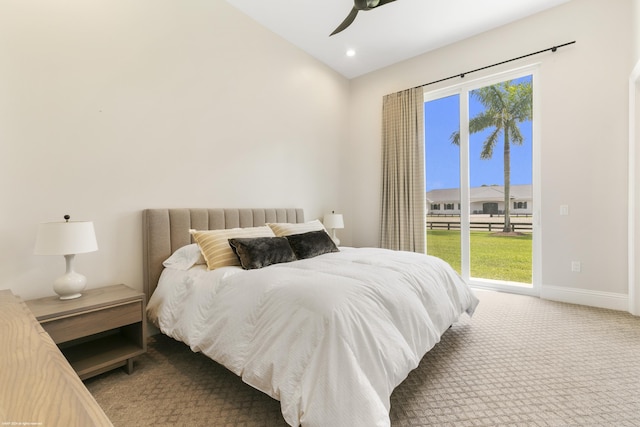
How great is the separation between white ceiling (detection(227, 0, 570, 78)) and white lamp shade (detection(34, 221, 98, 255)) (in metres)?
2.82

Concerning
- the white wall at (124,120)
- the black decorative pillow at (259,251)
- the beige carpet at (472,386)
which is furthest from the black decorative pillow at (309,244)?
the beige carpet at (472,386)

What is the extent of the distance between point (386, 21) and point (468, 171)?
2204 mm

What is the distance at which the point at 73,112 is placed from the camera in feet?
6.91

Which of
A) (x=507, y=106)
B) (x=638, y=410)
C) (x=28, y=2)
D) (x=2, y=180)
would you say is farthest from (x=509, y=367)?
(x=28, y=2)

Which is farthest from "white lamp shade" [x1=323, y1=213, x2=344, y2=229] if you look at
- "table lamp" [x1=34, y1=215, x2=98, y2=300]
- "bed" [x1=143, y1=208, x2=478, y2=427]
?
"table lamp" [x1=34, y1=215, x2=98, y2=300]

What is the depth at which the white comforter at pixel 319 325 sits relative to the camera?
1.21 m

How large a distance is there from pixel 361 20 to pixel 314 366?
3.71m

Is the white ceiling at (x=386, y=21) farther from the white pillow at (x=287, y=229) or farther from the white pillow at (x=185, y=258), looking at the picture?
the white pillow at (x=185, y=258)

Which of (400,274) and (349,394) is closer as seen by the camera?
(349,394)

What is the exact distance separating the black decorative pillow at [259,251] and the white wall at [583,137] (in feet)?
10.2

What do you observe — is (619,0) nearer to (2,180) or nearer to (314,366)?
(314,366)

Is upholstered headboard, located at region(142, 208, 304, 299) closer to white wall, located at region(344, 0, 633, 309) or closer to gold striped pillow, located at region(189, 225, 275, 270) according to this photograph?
gold striped pillow, located at region(189, 225, 275, 270)

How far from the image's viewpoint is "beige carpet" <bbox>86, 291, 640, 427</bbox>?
1485 millimetres

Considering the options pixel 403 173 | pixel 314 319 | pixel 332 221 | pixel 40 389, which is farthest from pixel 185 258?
pixel 403 173
